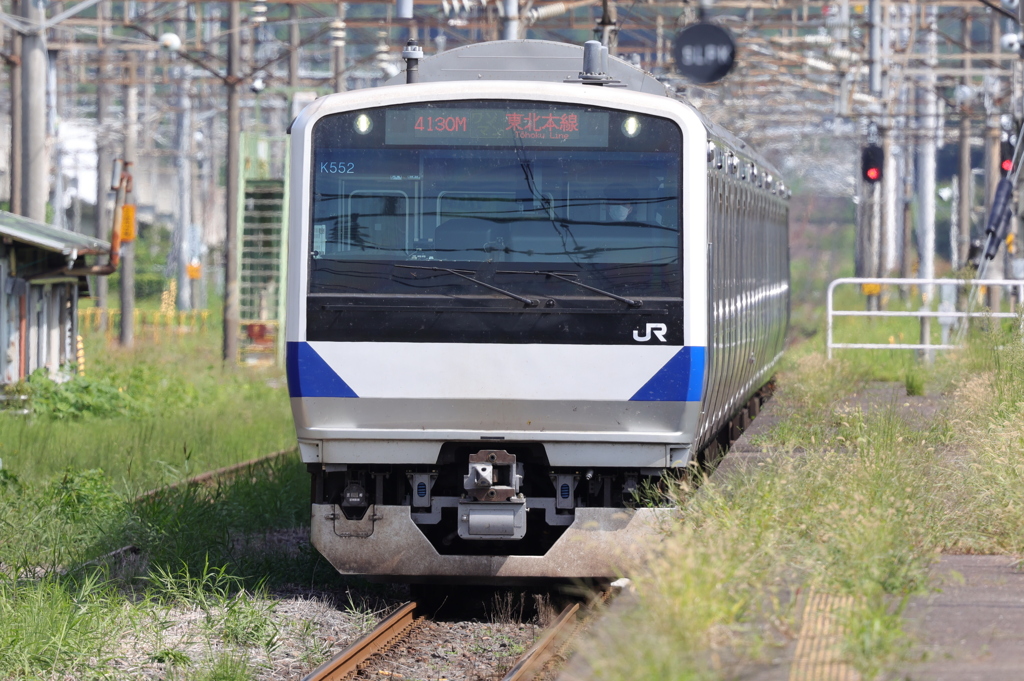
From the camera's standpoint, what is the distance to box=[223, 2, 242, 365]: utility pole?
2662cm

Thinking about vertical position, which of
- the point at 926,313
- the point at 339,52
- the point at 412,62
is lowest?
the point at 926,313

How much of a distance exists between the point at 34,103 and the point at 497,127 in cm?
1189

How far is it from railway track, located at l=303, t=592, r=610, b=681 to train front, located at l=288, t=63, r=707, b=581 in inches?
14.1

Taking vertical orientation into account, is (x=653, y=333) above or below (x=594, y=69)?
below

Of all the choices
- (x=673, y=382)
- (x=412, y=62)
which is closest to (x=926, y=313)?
(x=412, y=62)

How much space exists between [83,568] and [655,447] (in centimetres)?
358

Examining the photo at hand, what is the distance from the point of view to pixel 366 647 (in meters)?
7.79

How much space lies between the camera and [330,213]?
27.4ft

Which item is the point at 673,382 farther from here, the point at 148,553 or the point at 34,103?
the point at 34,103

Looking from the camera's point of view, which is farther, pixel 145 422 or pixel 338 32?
pixel 338 32

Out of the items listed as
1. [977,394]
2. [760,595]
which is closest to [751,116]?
[977,394]

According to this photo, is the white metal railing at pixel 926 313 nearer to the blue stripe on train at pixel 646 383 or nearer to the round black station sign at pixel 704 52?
A: the round black station sign at pixel 704 52

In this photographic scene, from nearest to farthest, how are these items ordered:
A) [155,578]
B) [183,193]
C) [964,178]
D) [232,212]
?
[155,578]
[232,212]
[964,178]
[183,193]

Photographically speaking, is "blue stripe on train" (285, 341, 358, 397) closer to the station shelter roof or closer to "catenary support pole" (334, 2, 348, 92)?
the station shelter roof
